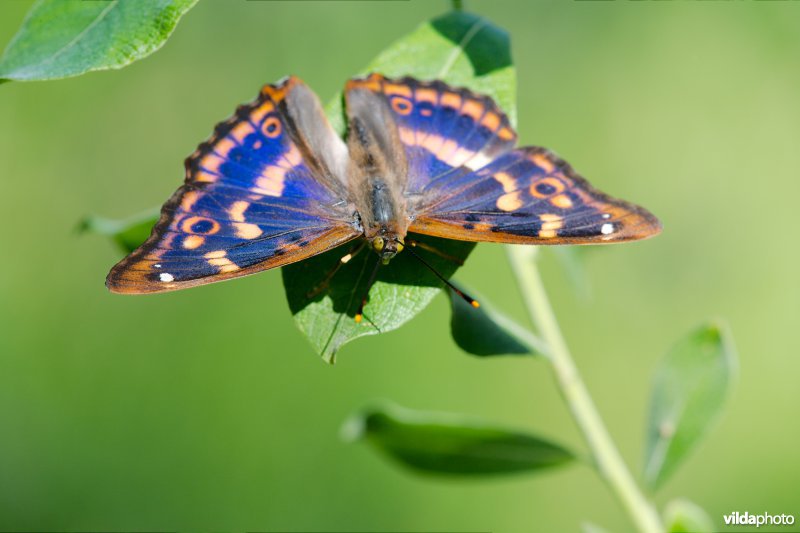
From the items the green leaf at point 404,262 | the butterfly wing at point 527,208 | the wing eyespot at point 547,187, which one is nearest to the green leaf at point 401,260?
the green leaf at point 404,262

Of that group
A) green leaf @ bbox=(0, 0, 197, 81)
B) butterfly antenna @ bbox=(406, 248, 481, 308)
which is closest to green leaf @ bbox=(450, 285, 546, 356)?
butterfly antenna @ bbox=(406, 248, 481, 308)

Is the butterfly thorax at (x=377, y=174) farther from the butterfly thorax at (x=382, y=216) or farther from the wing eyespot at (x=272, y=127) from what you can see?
the wing eyespot at (x=272, y=127)

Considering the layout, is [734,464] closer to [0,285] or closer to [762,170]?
[762,170]

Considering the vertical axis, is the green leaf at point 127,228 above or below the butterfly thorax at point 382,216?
above

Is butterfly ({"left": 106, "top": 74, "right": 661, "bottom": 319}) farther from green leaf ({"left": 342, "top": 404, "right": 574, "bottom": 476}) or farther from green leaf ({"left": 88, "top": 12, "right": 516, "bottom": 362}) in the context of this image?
green leaf ({"left": 342, "top": 404, "right": 574, "bottom": 476})

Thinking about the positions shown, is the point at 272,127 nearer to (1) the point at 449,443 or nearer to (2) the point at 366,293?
(2) the point at 366,293

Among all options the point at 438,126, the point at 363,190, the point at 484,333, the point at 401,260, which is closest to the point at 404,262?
the point at 401,260

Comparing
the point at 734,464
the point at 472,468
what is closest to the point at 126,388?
the point at 472,468
